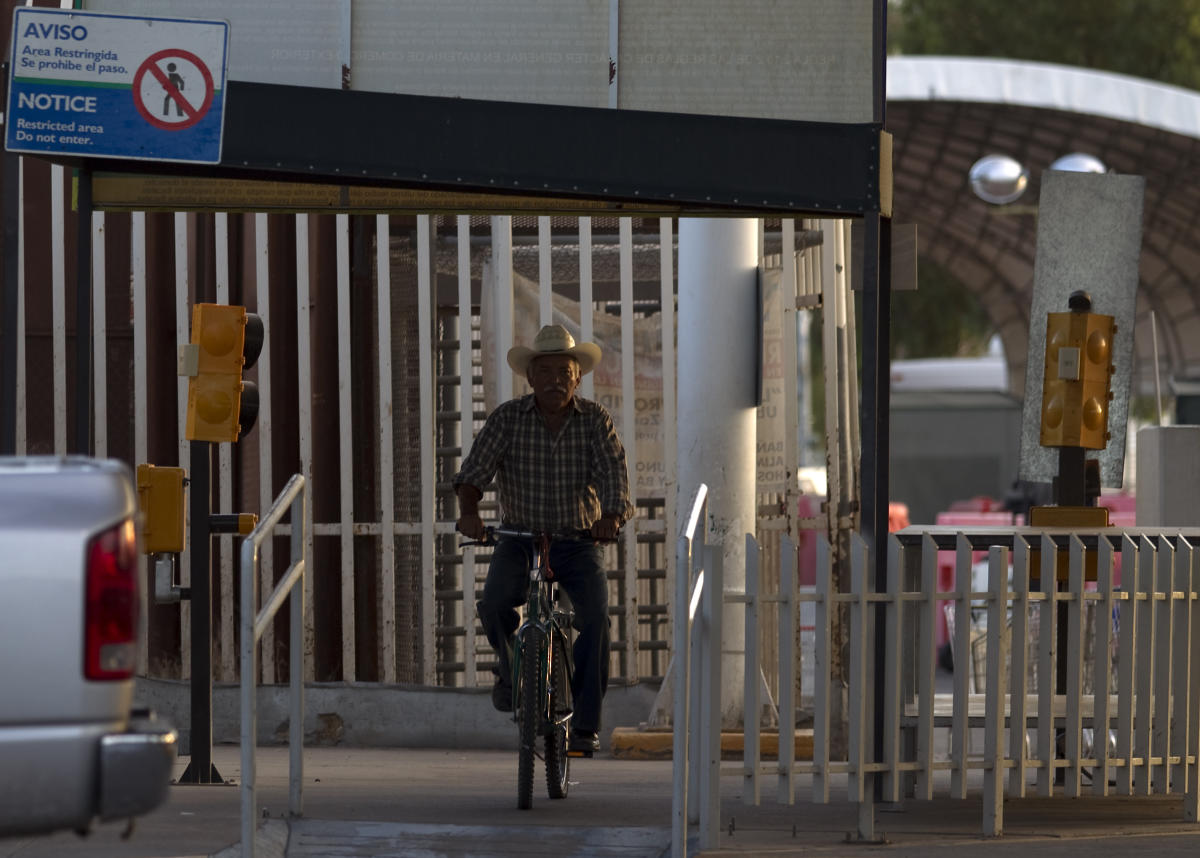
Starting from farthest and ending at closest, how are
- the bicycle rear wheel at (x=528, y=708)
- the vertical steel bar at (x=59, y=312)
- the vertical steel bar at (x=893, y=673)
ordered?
1. the vertical steel bar at (x=59, y=312)
2. the bicycle rear wheel at (x=528, y=708)
3. the vertical steel bar at (x=893, y=673)

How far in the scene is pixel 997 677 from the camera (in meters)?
7.12

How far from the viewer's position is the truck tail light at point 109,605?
15.1ft

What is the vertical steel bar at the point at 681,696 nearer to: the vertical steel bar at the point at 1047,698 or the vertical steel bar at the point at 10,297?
the vertical steel bar at the point at 1047,698

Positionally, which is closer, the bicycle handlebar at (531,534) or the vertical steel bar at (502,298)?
the bicycle handlebar at (531,534)

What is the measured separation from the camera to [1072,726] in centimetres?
739

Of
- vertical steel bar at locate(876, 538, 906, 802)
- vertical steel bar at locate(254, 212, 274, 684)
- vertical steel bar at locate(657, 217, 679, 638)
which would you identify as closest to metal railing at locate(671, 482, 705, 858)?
vertical steel bar at locate(876, 538, 906, 802)

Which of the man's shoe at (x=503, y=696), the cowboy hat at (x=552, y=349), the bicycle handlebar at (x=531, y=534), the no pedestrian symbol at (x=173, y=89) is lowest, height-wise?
the man's shoe at (x=503, y=696)

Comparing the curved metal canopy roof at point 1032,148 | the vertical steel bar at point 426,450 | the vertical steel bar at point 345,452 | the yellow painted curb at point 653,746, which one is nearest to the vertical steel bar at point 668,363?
the yellow painted curb at point 653,746

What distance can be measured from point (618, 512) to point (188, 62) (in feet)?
8.62

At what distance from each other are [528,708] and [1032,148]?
45.5 ft

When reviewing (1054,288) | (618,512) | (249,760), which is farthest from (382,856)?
(1054,288)

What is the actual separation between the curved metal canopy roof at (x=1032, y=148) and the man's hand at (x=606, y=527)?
8445mm

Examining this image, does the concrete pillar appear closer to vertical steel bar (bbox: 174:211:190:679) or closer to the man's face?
the man's face

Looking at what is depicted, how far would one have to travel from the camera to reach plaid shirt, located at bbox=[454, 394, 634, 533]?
830 centimetres
